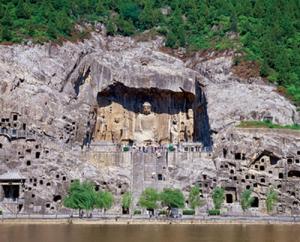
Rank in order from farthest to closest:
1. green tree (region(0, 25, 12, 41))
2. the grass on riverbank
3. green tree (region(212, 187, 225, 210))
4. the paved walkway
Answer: green tree (region(0, 25, 12, 41)) → the grass on riverbank → green tree (region(212, 187, 225, 210)) → the paved walkway

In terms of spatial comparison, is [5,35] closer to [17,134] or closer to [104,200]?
[17,134]

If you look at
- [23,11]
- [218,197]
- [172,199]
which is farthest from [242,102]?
[23,11]

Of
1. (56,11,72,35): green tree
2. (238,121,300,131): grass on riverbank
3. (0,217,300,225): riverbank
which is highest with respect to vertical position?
(56,11,72,35): green tree

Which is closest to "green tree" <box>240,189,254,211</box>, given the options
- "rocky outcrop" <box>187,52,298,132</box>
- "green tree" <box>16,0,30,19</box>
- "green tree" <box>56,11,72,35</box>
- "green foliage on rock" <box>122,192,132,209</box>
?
"rocky outcrop" <box>187,52,298,132</box>

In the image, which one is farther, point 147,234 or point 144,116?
point 144,116

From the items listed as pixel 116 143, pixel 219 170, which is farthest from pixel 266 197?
pixel 116 143

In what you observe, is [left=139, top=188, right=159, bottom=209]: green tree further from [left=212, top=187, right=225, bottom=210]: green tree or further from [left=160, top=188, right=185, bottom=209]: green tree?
[left=212, top=187, right=225, bottom=210]: green tree

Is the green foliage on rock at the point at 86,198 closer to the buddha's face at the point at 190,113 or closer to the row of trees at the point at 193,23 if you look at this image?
the buddha's face at the point at 190,113
